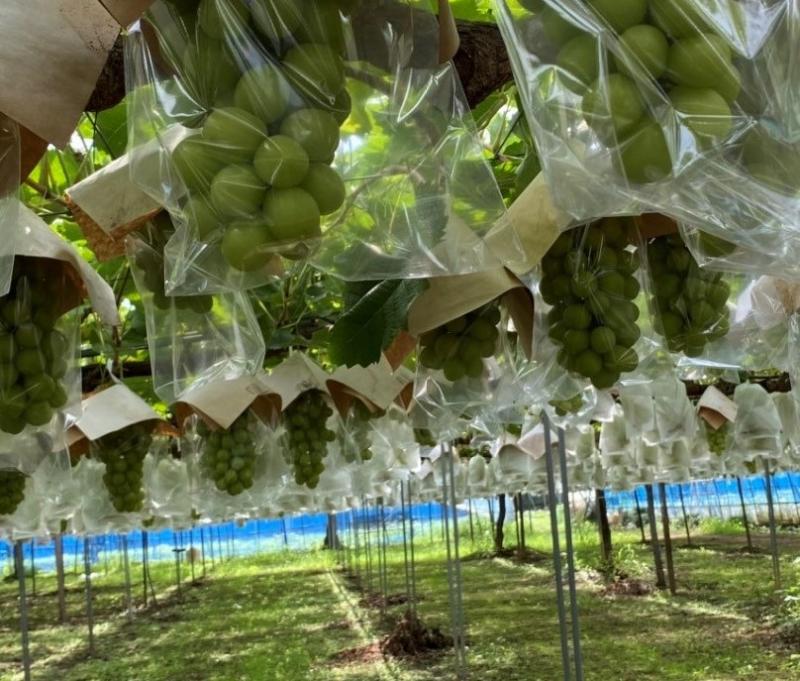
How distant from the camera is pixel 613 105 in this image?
625 mm

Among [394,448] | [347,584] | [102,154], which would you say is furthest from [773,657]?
[347,584]

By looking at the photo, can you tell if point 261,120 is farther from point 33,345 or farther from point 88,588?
point 88,588

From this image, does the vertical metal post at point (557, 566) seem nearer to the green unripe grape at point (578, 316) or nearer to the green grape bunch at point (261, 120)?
the green unripe grape at point (578, 316)

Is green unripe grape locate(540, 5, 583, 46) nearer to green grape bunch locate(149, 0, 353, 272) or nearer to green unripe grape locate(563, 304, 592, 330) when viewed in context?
green grape bunch locate(149, 0, 353, 272)

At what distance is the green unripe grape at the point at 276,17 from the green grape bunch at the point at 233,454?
242cm

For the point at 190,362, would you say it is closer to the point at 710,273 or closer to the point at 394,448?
the point at 710,273

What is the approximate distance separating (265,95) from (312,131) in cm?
4

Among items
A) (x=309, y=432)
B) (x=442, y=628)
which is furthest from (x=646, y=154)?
(x=442, y=628)

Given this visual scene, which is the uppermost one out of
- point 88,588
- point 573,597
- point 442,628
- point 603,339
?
point 603,339

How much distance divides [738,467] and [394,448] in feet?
25.6

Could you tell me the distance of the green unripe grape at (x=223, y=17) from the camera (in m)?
0.65

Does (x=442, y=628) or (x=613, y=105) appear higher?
(x=613, y=105)

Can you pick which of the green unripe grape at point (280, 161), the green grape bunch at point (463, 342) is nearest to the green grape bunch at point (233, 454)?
the green grape bunch at point (463, 342)

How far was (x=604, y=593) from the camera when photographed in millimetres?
10672
